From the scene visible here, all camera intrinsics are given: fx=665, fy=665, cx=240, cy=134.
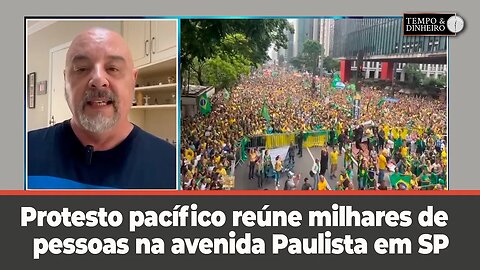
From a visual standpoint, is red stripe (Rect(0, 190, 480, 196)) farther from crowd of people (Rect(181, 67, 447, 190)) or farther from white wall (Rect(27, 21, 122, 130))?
white wall (Rect(27, 21, 122, 130))

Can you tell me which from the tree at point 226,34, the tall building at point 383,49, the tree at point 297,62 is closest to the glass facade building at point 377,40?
the tall building at point 383,49

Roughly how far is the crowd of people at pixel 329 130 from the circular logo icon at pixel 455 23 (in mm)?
605

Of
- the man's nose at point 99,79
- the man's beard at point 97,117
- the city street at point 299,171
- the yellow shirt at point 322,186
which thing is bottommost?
the yellow shirt at point 322,186

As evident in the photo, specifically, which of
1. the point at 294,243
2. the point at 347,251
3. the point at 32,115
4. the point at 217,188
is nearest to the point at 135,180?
the point at 217,188

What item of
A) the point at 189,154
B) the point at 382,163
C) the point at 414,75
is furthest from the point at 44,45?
the point at 414,75

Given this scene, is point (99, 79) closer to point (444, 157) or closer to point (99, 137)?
point (99, 137)

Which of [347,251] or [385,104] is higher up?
[385,104]

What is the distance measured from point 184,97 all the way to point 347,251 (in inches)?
70.1

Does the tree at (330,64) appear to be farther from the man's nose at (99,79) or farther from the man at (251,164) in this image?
the man's nose at (99,79)

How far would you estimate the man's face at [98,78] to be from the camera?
524 centimetres

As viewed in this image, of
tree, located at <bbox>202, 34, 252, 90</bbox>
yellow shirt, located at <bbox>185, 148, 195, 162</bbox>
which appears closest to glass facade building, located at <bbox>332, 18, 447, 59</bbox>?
tree, located at <bbox>202, 34, 252, 90</bbox>

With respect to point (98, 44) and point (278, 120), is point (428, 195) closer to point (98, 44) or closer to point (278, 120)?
point (278, 120)

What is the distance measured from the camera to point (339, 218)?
4.89 meters

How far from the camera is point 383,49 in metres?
5.51
